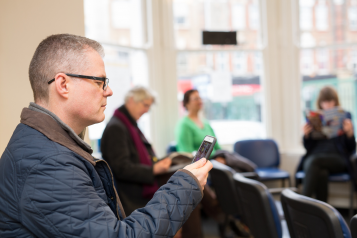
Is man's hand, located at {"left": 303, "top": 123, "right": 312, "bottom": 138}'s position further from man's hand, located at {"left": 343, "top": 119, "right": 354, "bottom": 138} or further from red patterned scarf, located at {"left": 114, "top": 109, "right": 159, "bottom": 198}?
red patterned scarf, located at {"left": 114, "top": 109, "right": 159, "bottom": 198}

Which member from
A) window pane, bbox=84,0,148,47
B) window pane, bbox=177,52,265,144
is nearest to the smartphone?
window pane, bbox=84,0,148,47

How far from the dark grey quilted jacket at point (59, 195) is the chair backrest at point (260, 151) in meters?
3.93

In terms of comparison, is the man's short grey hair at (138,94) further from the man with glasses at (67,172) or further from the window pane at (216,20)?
the window pane at (216,20)

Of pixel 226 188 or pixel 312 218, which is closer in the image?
pixel 312 218

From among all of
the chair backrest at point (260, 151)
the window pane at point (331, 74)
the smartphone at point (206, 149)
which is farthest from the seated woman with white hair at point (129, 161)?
the window pane at point (331, 74)

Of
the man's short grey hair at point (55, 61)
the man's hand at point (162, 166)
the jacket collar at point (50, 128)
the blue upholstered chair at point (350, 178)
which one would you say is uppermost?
the man's short grey hair at point (55, 61)

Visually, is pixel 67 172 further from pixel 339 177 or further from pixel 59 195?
pixel 339 177

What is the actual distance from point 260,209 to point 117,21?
3191 millimetres

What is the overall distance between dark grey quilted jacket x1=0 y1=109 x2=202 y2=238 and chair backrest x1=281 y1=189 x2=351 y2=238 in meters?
0.69

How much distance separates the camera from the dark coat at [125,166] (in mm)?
2695

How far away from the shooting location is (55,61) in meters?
1.04

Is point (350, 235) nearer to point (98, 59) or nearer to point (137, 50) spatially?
point (98, 59)

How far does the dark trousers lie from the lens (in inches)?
169

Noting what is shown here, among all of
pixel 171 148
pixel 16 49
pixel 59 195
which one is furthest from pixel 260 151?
pixel 59 195
